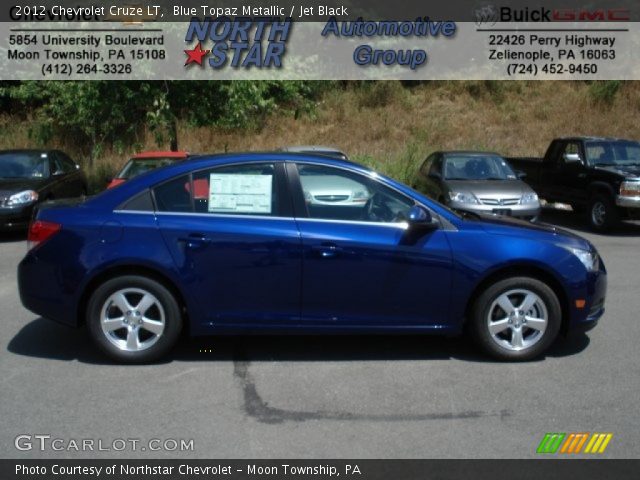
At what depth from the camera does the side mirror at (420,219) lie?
5477 mm

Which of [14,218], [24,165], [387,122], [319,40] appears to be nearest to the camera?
[14,218]

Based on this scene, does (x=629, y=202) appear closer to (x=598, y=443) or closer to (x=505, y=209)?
(x=505, y=209)

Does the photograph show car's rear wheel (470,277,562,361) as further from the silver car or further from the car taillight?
the silver car

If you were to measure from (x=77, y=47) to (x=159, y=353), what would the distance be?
12486 mm

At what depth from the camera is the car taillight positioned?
5617mm

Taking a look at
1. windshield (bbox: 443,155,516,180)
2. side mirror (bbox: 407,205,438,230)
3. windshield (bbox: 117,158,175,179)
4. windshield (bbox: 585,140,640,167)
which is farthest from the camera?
windshield (bbox: 585,140,640,167)

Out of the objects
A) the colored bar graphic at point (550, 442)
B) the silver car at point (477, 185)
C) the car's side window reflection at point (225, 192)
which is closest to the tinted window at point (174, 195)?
the car's side window reflection at point (225, 192)

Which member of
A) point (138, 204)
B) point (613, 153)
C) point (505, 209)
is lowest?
point (505, 209)

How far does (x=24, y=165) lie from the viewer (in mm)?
13375

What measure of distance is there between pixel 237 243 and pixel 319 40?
65.6 ft

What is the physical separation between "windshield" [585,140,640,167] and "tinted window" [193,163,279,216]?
33.1 ft
